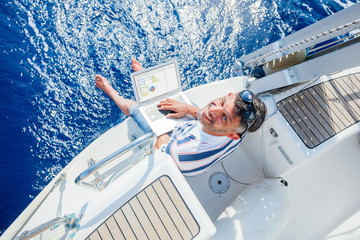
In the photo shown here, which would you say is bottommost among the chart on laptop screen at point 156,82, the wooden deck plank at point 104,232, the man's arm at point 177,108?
the wooden deck plank at point 104,232

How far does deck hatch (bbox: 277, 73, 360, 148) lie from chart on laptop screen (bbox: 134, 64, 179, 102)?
0.96m

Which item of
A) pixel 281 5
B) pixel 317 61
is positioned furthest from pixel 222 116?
pixel 281 5

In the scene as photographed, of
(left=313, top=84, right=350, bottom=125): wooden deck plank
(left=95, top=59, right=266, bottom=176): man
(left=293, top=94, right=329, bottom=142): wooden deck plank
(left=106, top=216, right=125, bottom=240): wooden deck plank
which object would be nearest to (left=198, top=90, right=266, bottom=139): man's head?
(left=95, top=59, right=266, bottom=176): man

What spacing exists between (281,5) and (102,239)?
395cm

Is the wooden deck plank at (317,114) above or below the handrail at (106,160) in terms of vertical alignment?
below

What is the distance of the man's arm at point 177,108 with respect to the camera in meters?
2.05

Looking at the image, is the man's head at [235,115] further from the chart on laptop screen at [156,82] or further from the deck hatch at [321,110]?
the chart on laptop screen at [156,82]

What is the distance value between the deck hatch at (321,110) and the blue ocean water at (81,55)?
1.52 metres

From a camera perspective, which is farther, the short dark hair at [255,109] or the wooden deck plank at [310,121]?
the wooden deck plank at [310,121]

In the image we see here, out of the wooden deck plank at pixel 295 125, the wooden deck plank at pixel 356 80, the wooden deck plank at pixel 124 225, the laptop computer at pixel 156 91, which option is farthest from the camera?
the laptop computer at pixel 156 91

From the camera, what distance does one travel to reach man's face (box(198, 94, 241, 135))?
151 centimetres

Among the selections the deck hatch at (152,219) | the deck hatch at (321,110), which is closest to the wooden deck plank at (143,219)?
the deck hatch at (152,219)

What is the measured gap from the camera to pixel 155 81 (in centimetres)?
203

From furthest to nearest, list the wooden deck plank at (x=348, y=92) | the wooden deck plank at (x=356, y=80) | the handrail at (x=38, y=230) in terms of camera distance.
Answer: the wooden deck plank at (x=356, y=80) → the wooden deck plank at (x=348, y=92) → the handrail at (x=38, y=230)
